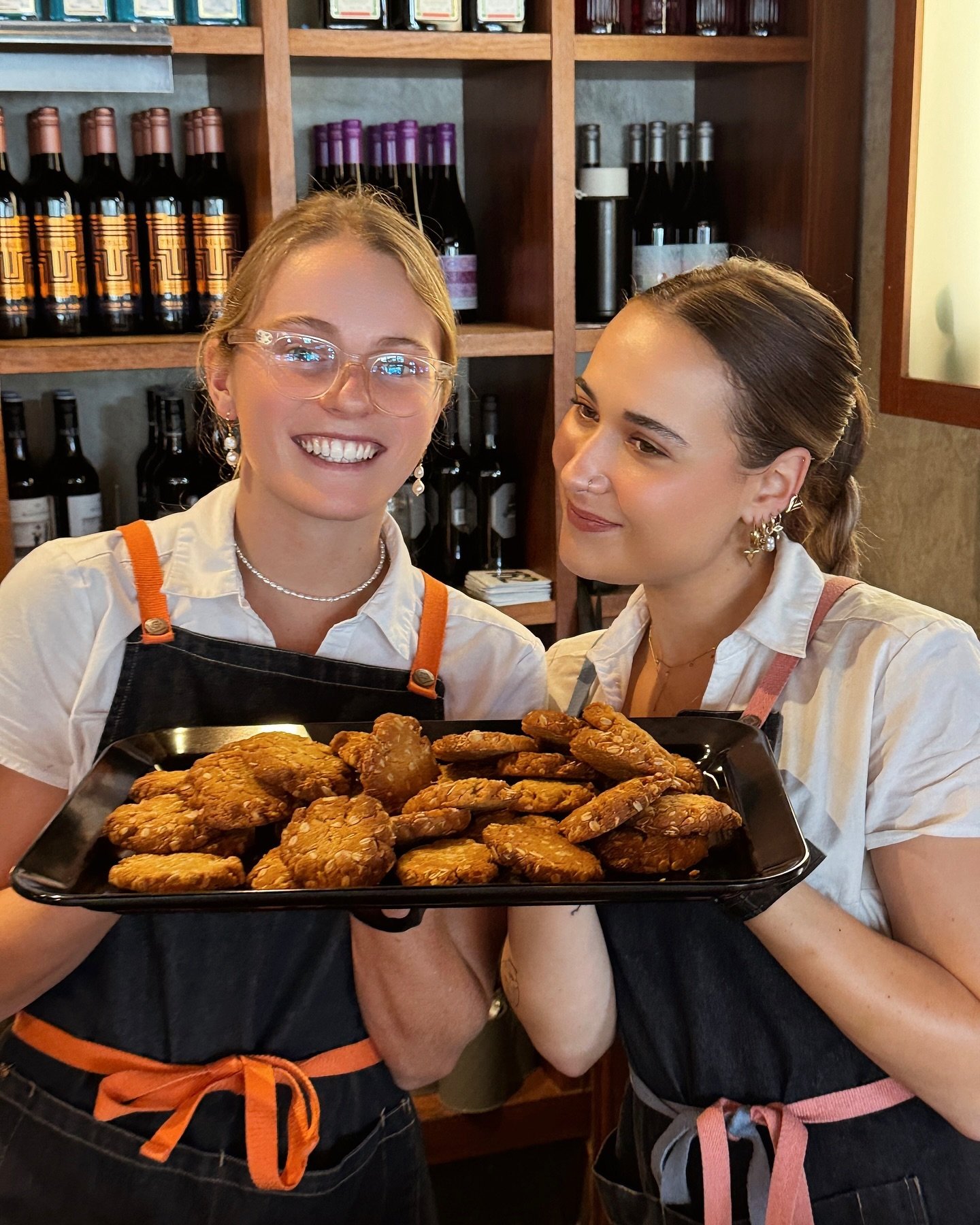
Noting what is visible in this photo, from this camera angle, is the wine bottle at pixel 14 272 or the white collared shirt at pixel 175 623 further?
the wine bottle at pixel 14 272

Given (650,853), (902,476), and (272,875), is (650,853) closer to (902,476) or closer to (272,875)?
(272,875)

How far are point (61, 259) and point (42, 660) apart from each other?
1185 mm

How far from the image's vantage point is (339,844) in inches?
37.4

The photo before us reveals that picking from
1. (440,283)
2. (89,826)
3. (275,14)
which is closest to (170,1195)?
(89,826)

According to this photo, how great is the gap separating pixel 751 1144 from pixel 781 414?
0.74 meters

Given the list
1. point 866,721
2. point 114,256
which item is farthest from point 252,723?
point 114,256

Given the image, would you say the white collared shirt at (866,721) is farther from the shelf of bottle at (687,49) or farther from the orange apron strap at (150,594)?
the shelf of bottle at (687,49)

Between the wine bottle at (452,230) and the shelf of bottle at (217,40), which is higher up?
the shelf of bottle at (217,40)

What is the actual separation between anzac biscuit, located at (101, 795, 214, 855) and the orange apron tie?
14.3 inches

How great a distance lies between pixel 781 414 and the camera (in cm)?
136

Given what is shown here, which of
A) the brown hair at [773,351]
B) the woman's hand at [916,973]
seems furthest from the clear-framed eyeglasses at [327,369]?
the woman's hand at [916,973]

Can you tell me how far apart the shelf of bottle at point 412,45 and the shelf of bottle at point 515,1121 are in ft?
6.12

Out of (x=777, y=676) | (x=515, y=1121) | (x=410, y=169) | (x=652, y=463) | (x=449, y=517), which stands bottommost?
(x=515, y=1121)

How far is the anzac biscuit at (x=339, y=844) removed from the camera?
92cm
